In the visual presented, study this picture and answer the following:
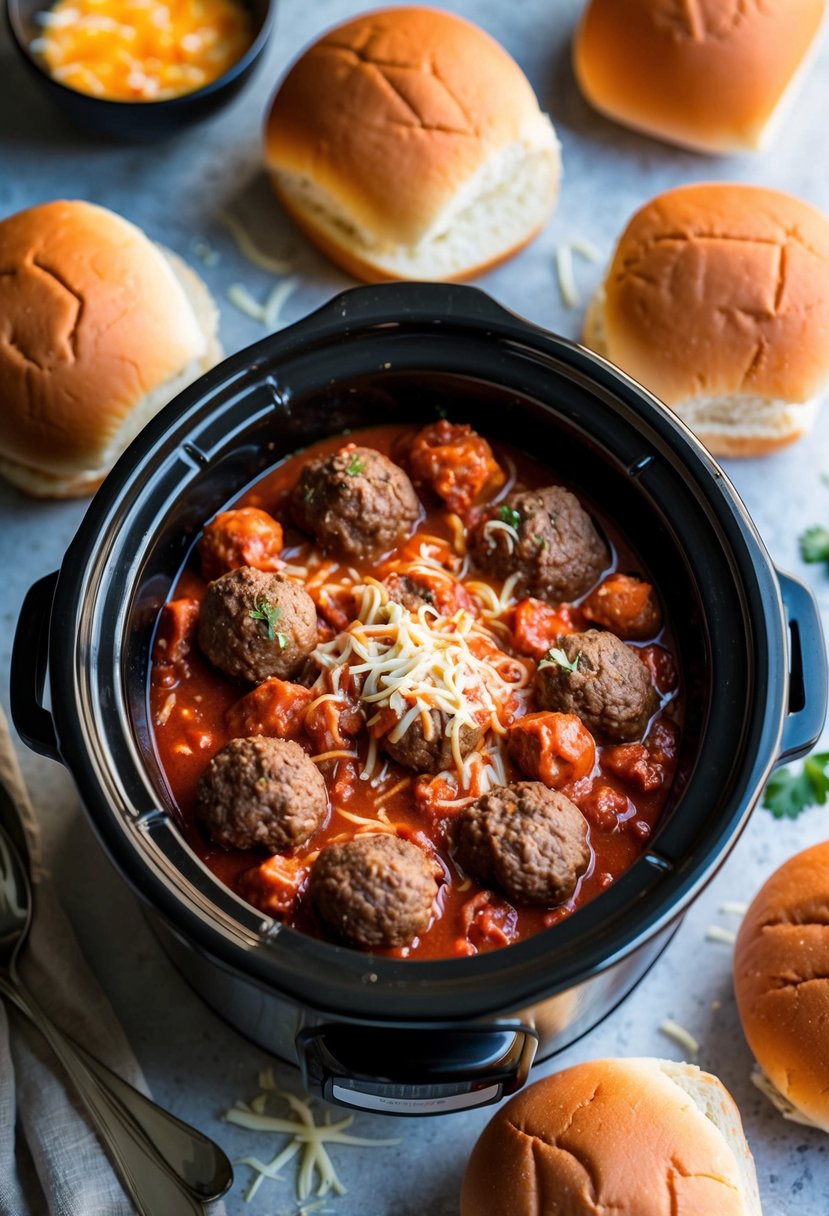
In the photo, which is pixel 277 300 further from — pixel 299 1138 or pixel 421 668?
pixel 299 1138

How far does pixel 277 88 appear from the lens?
550 cm

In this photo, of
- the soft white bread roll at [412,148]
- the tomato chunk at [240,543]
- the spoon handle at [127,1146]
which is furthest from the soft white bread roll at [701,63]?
the spoon handle at [127,1146]

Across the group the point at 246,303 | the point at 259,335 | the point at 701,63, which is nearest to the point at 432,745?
the point at 259,335

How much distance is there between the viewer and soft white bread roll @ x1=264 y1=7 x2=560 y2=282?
4.99 metres

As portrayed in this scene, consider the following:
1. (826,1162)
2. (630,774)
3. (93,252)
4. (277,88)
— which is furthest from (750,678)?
(277,88)

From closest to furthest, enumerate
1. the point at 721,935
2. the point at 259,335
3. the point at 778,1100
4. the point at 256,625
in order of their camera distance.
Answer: the point at 256,625 → the point at 778,1100 → the point at 721,935 → the point at 259,335

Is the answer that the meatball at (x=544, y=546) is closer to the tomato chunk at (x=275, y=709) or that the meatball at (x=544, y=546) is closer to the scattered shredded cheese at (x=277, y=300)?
the tomato chunk at (x=275, y=709)

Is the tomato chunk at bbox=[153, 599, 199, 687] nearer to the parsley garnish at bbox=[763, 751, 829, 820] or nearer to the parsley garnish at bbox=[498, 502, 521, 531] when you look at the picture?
the parsley garnish at bbox=[498, 502, 521, 531]

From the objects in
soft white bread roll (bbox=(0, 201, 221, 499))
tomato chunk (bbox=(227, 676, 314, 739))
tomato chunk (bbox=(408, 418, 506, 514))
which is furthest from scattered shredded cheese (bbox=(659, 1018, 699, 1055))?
soft white bread roll (bbox=(0, 201, 221, 499))

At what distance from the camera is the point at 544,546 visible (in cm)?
407

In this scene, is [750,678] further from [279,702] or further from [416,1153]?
[416,1153]

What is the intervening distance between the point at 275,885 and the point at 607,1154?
4.03 ft

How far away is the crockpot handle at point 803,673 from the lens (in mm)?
3705

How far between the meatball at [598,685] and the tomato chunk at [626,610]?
148mm
